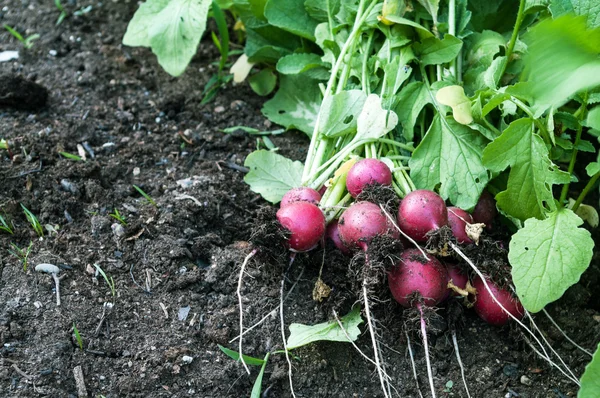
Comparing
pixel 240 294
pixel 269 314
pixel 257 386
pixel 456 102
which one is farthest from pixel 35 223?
pixel 456 102

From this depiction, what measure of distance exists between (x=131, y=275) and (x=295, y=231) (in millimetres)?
624

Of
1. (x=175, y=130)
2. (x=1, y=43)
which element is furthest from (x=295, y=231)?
(x=1, y=43)

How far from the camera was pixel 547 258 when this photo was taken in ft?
6.50

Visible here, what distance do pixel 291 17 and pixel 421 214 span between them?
1.20 m

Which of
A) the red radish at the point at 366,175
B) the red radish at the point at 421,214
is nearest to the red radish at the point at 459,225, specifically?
the red radish at the point at 421,214

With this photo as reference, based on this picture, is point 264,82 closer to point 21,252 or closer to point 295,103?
point 295,103

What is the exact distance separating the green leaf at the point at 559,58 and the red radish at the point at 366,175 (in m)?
0.91

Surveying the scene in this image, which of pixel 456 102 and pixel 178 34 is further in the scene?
pixel 178 34

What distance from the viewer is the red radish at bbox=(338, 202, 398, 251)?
2115 millimetres

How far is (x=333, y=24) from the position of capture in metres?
2.76

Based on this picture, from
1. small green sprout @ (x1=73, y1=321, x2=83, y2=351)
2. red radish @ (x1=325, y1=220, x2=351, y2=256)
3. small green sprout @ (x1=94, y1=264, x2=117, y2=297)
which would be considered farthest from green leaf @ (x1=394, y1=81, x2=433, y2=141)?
small green sprout @ (x1=73, y1=321, x2=83, y2=351)

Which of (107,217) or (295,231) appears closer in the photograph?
(295,231)

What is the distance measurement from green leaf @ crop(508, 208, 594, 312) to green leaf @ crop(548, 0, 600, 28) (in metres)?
0.68

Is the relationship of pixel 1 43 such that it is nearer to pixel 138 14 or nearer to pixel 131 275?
pixel 138 14
